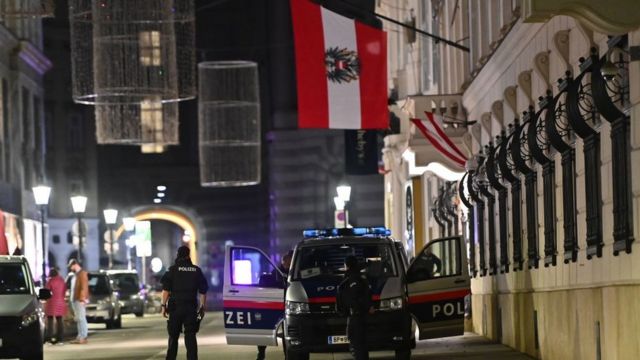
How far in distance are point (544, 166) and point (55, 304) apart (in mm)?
17921

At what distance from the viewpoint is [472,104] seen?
1420 inches

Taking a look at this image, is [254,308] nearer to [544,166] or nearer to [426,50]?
[544,166]

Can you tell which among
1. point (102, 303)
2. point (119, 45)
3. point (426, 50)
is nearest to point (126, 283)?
point (102, 303)

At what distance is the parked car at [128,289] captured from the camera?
61037mm

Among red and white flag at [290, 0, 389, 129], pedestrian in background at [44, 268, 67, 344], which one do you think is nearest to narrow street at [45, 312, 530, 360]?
pedestrian in background at [44, 268, 67, 344]

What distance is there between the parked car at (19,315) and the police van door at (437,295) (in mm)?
6291

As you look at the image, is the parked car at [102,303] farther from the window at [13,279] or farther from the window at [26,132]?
the window at [13,279]

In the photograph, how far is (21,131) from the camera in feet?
221

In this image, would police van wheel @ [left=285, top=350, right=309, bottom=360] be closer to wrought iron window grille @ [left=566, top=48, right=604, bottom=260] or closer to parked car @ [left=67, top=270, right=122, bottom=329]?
wrought iron window grille @ [left=566, top=48, right=604, bottom=260]

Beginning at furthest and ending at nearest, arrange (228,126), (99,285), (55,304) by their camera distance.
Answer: (228,126) → (99,285) → (55,304)

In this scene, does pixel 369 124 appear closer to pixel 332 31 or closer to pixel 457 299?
pixel 332 31

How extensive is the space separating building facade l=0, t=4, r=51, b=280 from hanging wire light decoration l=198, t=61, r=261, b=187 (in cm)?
692

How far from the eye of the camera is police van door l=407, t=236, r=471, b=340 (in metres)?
25.8

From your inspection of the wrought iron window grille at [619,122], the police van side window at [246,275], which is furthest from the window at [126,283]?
the wrought iron window grille at [619,122]
